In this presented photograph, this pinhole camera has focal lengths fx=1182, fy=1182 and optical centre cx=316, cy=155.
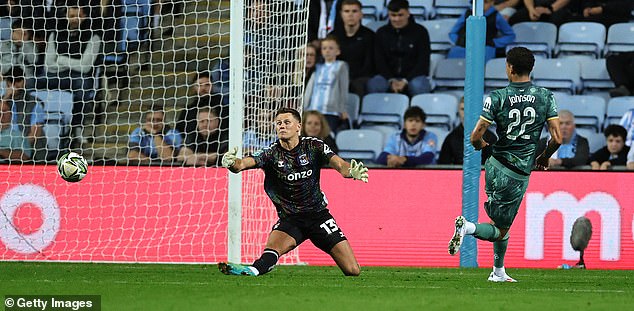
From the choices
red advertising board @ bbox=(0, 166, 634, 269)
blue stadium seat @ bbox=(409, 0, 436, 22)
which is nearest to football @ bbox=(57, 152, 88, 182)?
red advertising board @ bbox=(0, 166, 634, 269)

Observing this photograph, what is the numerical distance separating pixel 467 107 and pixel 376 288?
494 cm

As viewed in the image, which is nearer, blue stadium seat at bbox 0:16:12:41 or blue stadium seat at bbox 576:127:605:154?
blue stadium seat at bbox 0:16:12:41

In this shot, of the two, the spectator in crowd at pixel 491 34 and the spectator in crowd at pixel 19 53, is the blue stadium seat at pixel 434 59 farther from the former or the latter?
the spectator in crowd at pixel 19 53

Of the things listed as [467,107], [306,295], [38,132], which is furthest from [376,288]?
[38,132]

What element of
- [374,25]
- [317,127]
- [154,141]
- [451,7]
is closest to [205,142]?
[154,141]

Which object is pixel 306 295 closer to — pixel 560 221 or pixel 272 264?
pixel 272 264

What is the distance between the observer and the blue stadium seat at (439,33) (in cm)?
1792

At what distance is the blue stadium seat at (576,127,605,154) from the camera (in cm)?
1611

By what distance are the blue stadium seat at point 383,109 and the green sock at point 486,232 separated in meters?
6.67

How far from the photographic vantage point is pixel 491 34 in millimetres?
17219

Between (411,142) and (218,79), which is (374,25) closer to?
(411,142)

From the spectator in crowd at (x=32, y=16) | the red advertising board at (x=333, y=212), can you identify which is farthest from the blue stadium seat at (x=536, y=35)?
the spectator in crowd at (x=32, y=16)

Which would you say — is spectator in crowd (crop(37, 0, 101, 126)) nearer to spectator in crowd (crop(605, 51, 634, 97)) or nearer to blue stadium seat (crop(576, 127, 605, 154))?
blue stadium seat (crop(576, 127, 605, 154))

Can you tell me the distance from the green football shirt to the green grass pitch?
1109 mm
